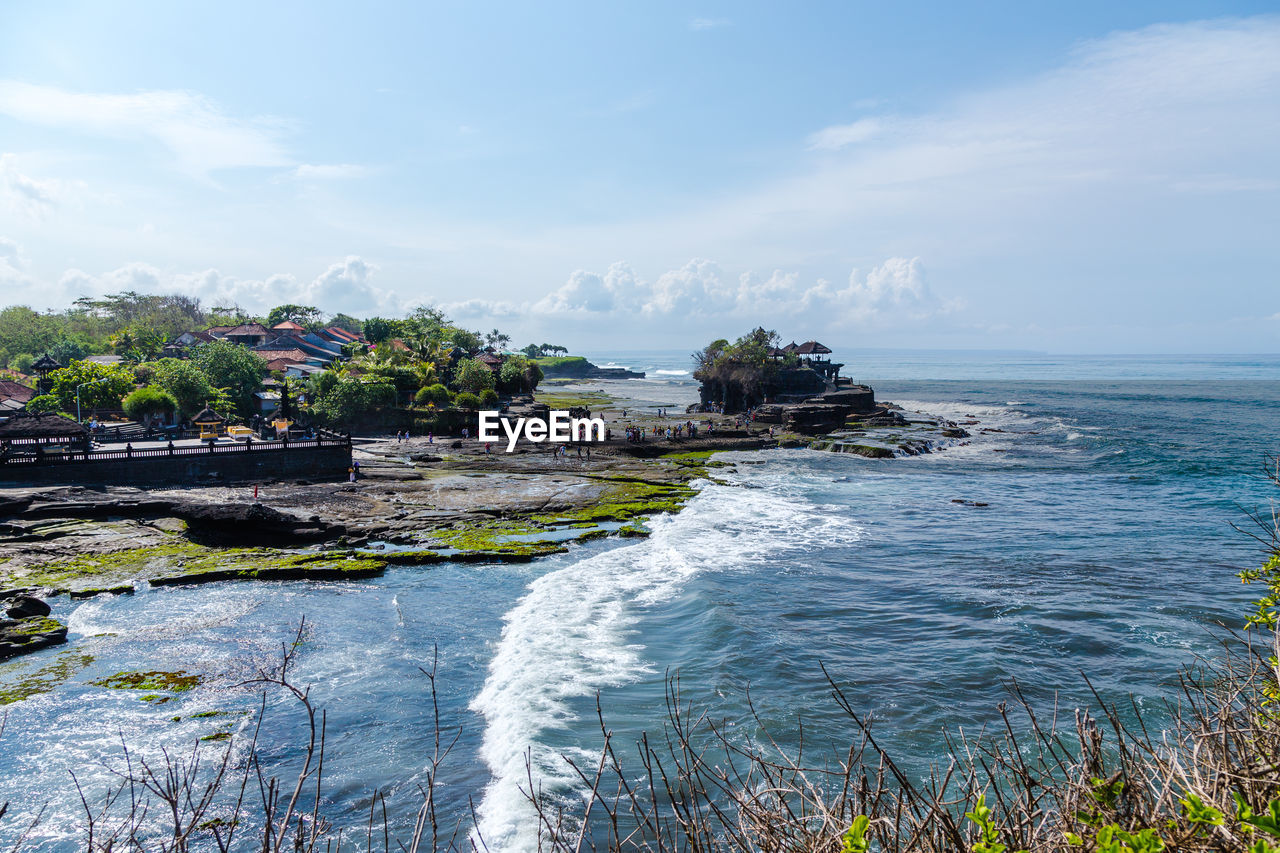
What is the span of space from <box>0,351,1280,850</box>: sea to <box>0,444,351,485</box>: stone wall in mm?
14237

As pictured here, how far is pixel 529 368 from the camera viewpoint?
77312mm

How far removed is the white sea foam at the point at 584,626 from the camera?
1152 cm

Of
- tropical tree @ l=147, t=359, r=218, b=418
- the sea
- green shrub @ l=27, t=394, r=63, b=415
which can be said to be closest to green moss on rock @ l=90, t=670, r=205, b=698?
the sea

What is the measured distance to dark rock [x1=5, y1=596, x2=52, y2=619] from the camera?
57.3ft

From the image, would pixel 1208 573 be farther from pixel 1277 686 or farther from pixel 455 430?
pixel 455 430

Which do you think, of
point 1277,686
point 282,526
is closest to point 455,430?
point 282,526

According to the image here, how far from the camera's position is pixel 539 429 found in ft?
184

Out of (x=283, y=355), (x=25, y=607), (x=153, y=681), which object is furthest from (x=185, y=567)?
(x=283, y=355)

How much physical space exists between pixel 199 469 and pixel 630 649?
27221 mm

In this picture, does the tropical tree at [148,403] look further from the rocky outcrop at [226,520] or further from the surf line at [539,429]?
the rocky outcrop at [226,520]

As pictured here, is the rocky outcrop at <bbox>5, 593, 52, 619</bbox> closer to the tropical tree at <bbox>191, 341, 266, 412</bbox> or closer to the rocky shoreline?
the rocky shoreline

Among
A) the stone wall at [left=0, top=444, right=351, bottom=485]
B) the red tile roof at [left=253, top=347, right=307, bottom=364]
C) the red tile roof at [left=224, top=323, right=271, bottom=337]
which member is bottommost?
the stone wall at [left=0, top=444, right=351, bottom=485]

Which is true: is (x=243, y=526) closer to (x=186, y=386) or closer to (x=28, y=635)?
(x=28, y=635)

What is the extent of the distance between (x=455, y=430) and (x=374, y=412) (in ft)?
21.2
